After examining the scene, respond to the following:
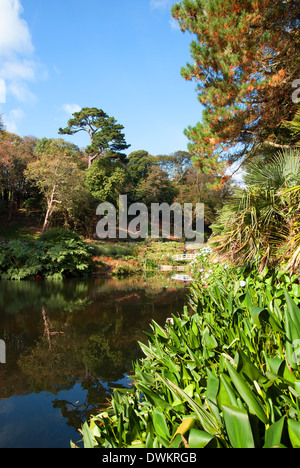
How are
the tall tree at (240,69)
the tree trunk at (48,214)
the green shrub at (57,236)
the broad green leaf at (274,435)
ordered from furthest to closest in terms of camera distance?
the tree trunk at (48,214) < the green shrub at (57,236) < the tall tree at (240,69) < the broad green leaf at (274,435)

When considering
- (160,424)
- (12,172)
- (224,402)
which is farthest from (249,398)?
(12,172)

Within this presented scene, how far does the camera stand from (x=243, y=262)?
340cm

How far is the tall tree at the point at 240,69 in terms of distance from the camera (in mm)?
4352

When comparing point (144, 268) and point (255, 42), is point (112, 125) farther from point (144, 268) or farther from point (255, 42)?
point (255, 42)

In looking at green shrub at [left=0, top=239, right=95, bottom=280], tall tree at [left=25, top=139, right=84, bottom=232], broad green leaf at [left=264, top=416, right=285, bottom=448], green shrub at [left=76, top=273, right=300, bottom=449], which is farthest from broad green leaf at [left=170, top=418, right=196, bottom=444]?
tall tree at [left=25, top=139, right=84, bottom=232]

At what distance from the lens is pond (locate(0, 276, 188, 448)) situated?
174 centimetres

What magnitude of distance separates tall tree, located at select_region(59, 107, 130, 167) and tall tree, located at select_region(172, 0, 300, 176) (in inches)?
775

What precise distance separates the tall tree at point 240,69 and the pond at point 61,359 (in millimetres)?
3288

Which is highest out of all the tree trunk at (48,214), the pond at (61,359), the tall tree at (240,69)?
the tall tree at (240,69)

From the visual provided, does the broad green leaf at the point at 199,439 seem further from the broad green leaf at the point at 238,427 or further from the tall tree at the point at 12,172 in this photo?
the tall tree at the point at 12,172

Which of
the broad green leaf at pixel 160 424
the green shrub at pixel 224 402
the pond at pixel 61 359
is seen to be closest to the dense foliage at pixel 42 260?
the pond at pixel 61 359

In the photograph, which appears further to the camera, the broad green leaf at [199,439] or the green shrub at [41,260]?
the green shrub at [41,260]

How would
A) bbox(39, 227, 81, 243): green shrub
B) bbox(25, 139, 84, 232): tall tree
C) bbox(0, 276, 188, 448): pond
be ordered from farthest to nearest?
bbox(25, 139, 84, 232): tall tree
bbox(39, 227, 81, 243): green shrub
bbox(0, 276, 188, 448): pond

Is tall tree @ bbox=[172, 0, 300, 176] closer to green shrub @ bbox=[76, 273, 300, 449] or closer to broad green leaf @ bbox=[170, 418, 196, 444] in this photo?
green shrub @ bbox=[76, 273, 300, 449]
